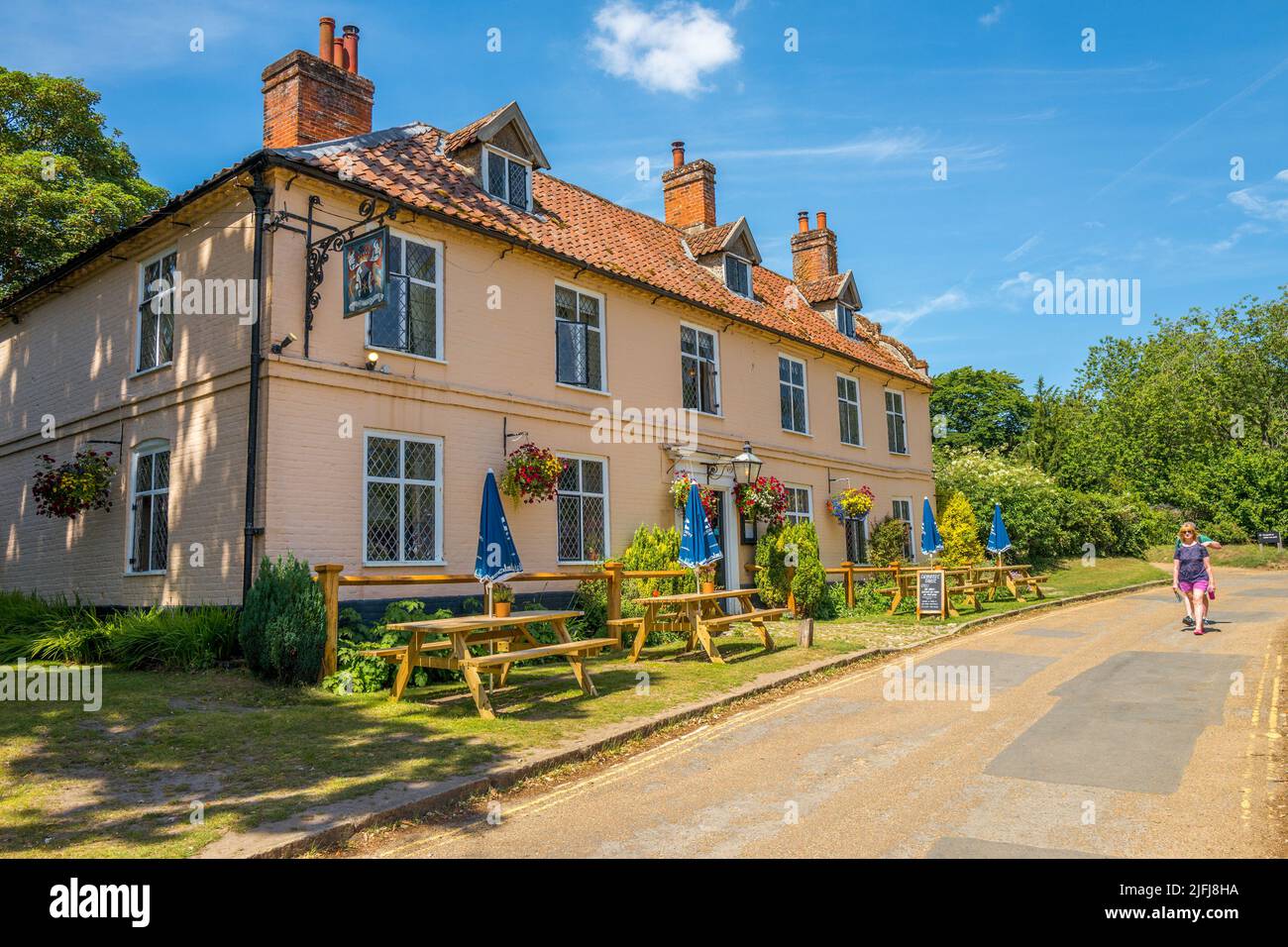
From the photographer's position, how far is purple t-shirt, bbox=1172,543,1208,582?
1448cm

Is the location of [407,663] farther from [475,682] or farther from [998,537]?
[998,537]

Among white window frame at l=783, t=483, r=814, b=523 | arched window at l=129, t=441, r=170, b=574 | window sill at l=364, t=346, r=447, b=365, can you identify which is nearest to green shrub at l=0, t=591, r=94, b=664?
arched window at l=129, t=441, r=170, b=574

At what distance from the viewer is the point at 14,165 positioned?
880 inches

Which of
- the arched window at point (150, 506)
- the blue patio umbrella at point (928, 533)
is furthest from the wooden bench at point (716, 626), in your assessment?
the blue patio umbrella at point (928, 533)

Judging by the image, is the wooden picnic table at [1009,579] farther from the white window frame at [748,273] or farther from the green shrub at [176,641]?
the green shrub at [176,641]

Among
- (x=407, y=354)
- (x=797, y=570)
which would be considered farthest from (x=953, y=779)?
(x=797, y=570)

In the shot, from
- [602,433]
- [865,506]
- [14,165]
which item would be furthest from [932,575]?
[14,165]

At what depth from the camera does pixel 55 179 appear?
23.2 m

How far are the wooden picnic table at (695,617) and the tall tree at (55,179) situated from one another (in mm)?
18971

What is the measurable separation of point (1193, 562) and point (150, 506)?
54.9ft

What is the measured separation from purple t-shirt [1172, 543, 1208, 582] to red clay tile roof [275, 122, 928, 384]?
9.65m

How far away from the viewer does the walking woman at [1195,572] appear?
1448 cm

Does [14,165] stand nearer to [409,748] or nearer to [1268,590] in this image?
[409,748]

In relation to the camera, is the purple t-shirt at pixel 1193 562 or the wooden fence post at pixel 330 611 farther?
the purple t-shirt at pixel 1193 562
